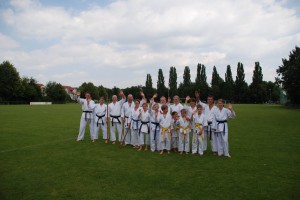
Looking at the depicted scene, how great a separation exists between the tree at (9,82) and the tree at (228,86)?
201 feet

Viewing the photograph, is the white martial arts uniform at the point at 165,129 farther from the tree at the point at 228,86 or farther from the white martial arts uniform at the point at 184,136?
the tree at the point at 228,86

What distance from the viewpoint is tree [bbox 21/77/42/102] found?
239 ft

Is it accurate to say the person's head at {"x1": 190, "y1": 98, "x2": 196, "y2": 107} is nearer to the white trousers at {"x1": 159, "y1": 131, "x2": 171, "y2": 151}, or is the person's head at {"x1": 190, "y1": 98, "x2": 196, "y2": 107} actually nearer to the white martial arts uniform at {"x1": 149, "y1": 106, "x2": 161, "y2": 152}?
the white martial arts uniform at {"x1": 149, "y1": 106, "x2": 161, "y2": 152}

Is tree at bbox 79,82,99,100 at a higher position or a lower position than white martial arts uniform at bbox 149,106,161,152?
higher

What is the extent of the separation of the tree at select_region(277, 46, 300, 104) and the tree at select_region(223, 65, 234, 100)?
98.8ft

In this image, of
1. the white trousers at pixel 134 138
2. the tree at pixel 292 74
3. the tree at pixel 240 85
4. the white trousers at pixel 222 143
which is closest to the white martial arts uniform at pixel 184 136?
the white trousers at pixel 222 143

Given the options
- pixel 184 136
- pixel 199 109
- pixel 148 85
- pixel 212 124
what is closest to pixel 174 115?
pixel 184 136

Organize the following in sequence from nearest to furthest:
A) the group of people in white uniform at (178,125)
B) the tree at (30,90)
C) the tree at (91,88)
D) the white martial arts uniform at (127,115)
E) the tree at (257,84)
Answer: the group of people in white uniform at (178,125) → the white martial arts uniform at (127,115) → the tree at (30,90) → the tree at (257,84) → the tree at (91,88)

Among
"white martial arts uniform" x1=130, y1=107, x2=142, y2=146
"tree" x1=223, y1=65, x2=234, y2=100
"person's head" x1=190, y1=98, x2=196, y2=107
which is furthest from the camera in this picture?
"tree" x1=223, y1=65, x2=234, y2=100

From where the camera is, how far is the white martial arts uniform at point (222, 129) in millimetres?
9250

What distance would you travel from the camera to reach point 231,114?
9.37 metres

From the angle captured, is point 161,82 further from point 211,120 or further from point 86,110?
point 211,120

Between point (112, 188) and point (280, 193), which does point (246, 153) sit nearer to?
point (280, 193)

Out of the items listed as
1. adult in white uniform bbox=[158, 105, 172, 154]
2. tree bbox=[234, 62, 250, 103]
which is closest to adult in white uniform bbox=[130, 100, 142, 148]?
adult in white uniform bbox=[158, 105, 172, 154]
